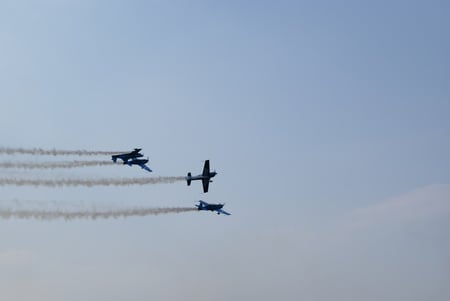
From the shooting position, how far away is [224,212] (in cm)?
13475

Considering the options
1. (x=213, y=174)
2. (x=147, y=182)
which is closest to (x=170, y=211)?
(x=147, y=182)

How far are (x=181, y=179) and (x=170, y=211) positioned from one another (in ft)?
29.3

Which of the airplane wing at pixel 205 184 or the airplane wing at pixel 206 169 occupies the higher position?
the airplane wing at pixel 206 169

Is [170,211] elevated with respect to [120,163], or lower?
lower

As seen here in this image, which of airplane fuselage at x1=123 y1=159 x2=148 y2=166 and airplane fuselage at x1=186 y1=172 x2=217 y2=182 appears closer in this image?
airplane fuselage at x1=123 y1=159 x2=148 y2=166

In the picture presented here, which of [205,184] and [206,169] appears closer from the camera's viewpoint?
[205,184]

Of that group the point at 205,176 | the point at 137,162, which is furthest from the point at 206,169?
the point at 137,162

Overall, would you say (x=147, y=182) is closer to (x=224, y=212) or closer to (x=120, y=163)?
(x=120, y=163)

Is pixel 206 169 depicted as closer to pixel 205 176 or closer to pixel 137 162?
pixel 205 176

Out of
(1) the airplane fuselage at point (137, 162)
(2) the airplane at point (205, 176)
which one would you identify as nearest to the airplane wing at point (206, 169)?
(2) the airplane at point (205, 176)

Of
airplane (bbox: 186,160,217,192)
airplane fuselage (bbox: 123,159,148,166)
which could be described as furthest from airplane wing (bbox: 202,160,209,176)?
airplane fuselage (bbox: 123,159,148,166)

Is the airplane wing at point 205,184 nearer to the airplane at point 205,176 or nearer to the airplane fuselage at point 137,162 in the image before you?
the airplane at point 205,176

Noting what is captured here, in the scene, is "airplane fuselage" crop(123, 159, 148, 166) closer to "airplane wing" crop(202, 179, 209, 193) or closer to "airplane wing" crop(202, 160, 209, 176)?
"airplane wing" crop(202, 179, 209, 193)

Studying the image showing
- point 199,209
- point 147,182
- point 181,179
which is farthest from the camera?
point 199,209
